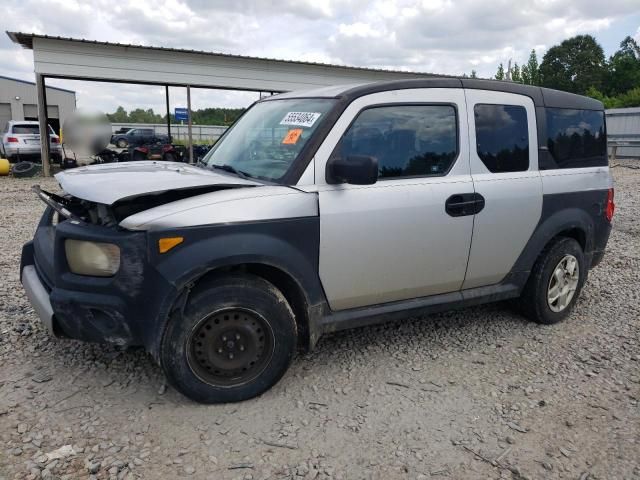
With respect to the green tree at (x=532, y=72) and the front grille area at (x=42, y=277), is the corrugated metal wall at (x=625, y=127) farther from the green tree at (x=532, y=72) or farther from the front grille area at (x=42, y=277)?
the green tree at (x=532, y=72)

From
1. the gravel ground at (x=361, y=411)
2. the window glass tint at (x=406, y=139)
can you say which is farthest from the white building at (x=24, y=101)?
the window glass tint at (x=406, y=139)

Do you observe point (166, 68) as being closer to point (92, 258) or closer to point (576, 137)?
point (576, 137)

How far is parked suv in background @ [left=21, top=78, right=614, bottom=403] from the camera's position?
279cm

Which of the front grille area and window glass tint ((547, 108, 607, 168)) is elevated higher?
window glass tint ((547, 108, 607, 168))

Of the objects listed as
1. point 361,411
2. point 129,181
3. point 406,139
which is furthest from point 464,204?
point 129,181

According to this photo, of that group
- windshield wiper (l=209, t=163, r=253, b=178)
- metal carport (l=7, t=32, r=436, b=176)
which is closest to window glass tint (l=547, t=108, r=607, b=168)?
windshield wiper (l=209, t=163, r=253, b=178)

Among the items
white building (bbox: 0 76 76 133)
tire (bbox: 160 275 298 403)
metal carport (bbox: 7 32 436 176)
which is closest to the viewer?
tire (bbox: 160 275 298 403)

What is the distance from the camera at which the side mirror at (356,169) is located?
9.66 ft

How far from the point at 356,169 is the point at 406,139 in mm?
687

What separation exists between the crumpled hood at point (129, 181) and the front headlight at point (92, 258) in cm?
25

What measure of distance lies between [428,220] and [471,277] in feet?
2.21

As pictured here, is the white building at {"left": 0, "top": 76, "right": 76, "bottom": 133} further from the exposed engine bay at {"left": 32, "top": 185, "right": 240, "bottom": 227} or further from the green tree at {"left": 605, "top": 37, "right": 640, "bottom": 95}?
the green tree at {"left": 605, "top": 37, "right": 640, "bottom": 95}

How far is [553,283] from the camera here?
429 centimetres

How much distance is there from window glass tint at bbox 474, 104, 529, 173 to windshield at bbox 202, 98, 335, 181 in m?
1.18
